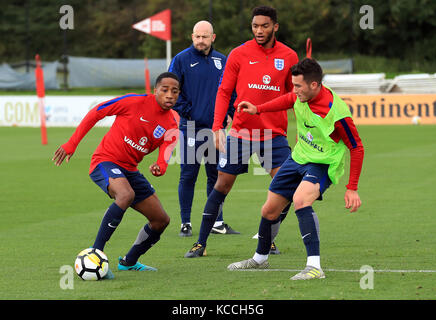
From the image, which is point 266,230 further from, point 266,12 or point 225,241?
point 266,12

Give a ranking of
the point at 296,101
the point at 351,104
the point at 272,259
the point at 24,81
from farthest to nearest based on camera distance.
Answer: the point at 24,81
the point at 351,104
the point at 272,259
the point at 296,101

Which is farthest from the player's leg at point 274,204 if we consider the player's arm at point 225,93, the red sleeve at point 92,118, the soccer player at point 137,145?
the red sleeve at point 92,118

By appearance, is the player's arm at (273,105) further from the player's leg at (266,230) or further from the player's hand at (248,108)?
the player's leg at (266,230)

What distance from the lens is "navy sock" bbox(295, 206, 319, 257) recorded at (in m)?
6.92

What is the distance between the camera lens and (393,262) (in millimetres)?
7668

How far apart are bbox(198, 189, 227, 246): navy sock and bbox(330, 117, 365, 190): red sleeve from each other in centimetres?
193

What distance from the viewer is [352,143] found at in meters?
6.98

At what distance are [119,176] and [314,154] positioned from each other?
1707 millimetres

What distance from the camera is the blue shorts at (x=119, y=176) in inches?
289

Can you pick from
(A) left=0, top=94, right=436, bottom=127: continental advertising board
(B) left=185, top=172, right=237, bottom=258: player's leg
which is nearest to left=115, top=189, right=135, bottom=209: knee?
(B) left=185, top=172, right=237, bottom=258: player's leg

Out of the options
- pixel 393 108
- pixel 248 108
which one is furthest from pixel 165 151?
pixel 393 108

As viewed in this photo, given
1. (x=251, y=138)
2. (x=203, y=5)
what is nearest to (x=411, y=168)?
(x=251, y=138)
